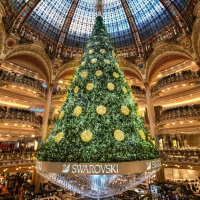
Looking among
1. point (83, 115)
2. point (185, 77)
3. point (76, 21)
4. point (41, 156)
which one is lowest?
point (41, 156)

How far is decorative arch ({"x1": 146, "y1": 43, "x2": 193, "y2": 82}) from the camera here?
17.0 m

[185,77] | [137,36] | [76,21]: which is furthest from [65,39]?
[185,77]

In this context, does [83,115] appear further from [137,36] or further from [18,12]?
[137,36]

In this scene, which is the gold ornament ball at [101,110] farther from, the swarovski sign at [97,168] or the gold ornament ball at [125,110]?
the swarovski sign at [97,168]

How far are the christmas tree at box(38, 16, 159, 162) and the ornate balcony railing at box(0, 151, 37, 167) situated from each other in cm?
1066

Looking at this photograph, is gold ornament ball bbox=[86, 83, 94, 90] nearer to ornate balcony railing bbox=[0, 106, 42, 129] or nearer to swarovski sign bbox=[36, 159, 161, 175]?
swarovski sign bbox=[36, 159, 161, 175]

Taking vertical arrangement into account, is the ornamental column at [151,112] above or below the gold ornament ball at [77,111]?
above

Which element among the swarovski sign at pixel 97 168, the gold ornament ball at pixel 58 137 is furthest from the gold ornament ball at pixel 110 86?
the swarovski sign at pixel 97 168

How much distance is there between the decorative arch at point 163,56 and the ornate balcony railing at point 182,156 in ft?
31.5

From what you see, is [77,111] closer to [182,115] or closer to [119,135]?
[119,135]

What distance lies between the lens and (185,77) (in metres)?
16.5

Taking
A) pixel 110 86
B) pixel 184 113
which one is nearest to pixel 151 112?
pixel 184 113

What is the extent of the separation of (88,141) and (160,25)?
810 inches

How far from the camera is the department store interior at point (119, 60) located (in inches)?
596
